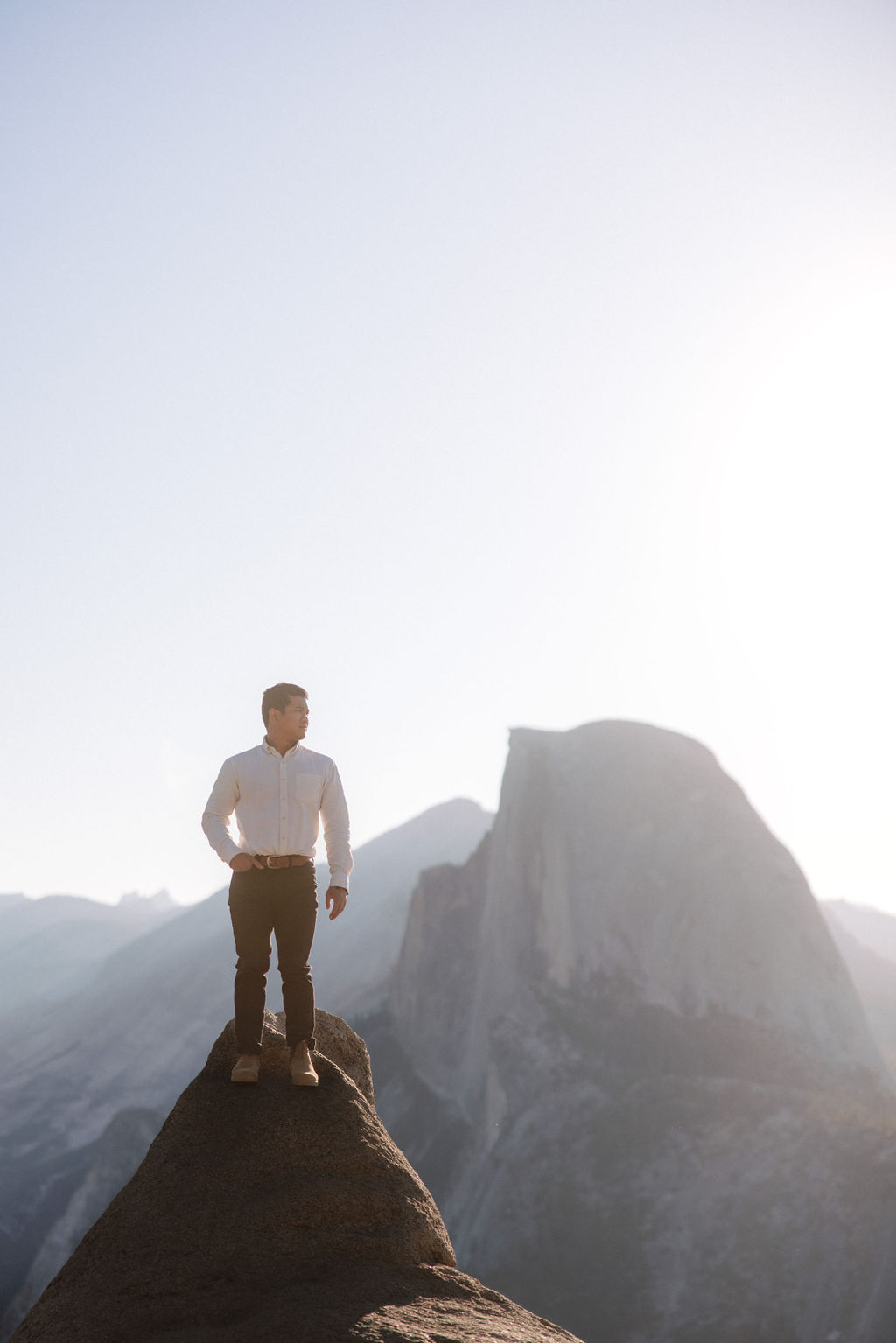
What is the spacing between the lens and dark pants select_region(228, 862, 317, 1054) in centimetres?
454

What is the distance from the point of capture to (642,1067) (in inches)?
1267

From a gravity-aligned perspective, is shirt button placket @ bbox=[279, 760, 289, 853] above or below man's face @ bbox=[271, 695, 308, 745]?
below

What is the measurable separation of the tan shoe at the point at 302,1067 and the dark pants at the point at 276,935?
0.14 feet

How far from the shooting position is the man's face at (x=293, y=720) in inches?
183

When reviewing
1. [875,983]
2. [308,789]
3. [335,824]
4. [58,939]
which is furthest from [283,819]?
[58,939]

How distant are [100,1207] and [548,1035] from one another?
1809cm

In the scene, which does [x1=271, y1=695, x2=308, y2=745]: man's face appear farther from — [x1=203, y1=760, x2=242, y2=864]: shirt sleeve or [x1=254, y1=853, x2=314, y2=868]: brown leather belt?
[x1=254, y1=853, x2=314, y2=868]: brown leather belt

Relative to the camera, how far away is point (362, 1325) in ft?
9.70

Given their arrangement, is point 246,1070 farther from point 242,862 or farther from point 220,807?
point 220,807

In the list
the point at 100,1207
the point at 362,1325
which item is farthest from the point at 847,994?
the point at 362,1325

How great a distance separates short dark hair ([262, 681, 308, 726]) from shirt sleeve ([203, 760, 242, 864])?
0.98 ft

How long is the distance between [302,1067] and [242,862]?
1.00 meters

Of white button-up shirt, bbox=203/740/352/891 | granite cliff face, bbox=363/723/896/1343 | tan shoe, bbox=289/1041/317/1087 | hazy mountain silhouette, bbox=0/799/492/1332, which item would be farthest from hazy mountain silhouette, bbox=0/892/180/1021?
white button-up shirt, bbox=203/740/352/891

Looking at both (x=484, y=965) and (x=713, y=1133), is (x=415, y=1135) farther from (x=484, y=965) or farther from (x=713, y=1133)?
(x=713, y=1133)
